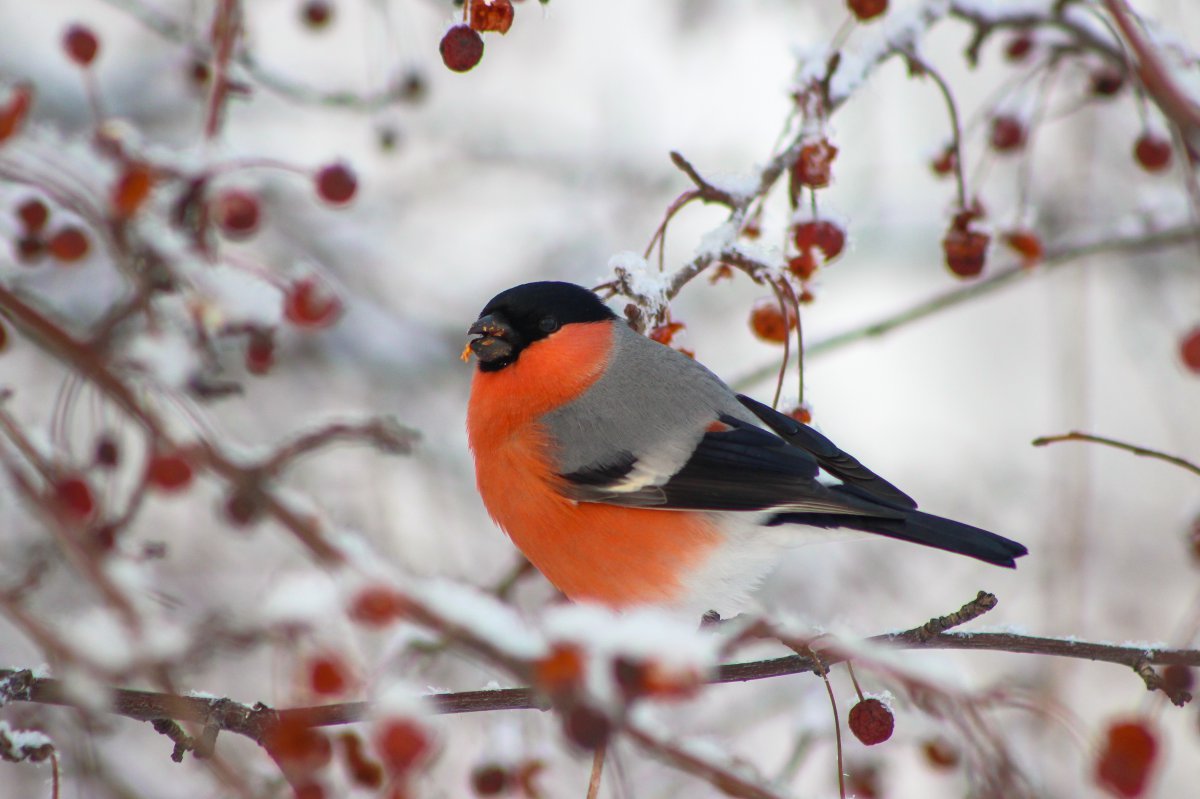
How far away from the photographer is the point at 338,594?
880mm

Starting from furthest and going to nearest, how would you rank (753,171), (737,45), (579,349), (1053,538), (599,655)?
(737,45)
(1053,538)
(579,349)
(753,171)
(599,655)

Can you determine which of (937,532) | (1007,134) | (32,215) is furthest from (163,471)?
(1007,134)

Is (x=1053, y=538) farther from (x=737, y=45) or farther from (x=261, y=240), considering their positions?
(x=261, y=240)

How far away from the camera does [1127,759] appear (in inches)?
45.7

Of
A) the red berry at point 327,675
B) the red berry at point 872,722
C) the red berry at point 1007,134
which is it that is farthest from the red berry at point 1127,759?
the red berry at point 1007,134

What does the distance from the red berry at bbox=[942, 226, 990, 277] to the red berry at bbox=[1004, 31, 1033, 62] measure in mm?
724

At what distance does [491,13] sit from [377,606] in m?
1.23

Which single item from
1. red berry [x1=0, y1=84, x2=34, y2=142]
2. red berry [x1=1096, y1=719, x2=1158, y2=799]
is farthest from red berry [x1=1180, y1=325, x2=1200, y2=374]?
red berry [x1=0, y1=84, x2=34, y2=142]

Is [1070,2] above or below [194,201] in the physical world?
above

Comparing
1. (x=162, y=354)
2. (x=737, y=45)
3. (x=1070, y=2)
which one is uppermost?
(x=737, y=45)

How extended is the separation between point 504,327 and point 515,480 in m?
0.35

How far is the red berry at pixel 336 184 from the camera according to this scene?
1957 millimetres

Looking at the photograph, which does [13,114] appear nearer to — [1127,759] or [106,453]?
[106,453]

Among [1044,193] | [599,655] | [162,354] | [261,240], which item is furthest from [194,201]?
[1044,193]
